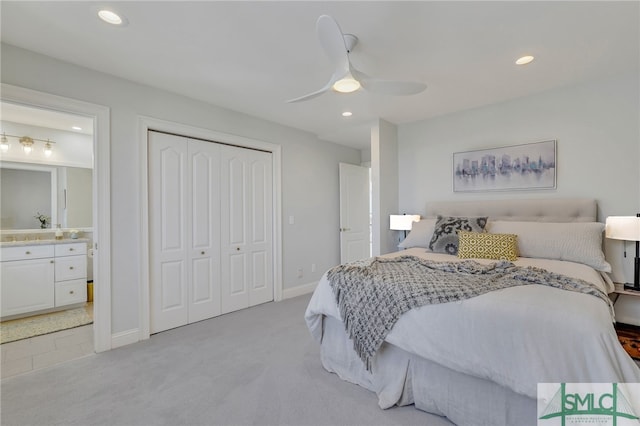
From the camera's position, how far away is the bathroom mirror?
3670mm

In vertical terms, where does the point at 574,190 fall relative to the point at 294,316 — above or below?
above

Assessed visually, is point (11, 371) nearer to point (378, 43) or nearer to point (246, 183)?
point (246, 183)

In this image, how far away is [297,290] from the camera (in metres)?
4.25

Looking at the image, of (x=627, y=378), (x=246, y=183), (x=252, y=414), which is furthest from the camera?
(x=246, y=183)

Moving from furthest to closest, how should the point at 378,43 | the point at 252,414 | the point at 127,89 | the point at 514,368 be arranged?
the point at 127,89 < the point at 378,43 < the point at 252,414 < the point at 514,368

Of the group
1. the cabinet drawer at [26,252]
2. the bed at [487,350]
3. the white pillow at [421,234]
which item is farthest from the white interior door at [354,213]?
the cabinet drawer at [26,252]

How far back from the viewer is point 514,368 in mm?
1322

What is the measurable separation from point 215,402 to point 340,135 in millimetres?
3730

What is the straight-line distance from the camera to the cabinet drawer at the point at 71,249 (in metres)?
3.64

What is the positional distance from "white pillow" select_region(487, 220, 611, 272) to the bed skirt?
5.50 feet

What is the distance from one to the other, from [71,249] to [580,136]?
241 inches

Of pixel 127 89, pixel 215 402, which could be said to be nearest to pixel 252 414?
pixel 215 402

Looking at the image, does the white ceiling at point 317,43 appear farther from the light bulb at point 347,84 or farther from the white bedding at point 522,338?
the white bedding at point 522,338

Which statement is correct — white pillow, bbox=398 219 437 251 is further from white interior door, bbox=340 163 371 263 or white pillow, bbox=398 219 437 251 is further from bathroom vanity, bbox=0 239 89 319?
bathroom vanity, bbox=0 239 89 319
